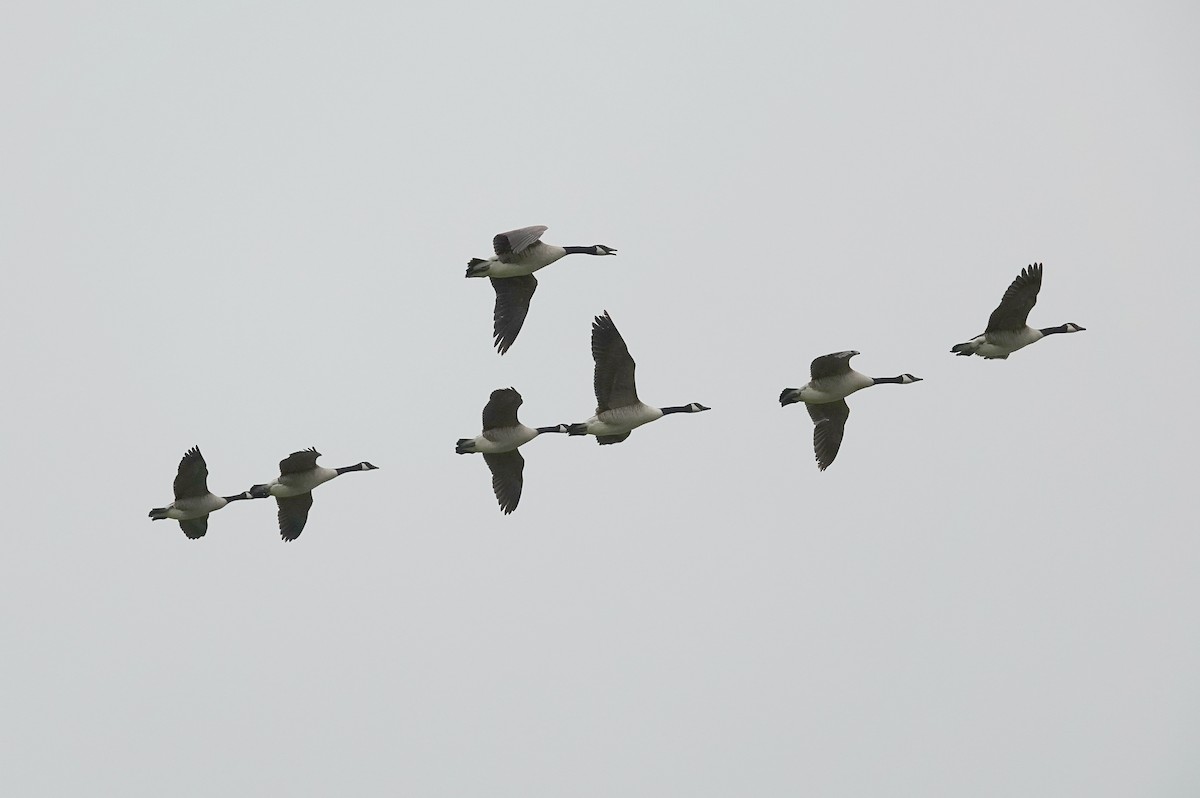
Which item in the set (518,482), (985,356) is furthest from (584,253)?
(985,356)

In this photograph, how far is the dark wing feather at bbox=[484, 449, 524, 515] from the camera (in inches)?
1630

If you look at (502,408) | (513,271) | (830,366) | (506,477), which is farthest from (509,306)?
(830,366)

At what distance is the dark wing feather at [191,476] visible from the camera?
42.0 metres

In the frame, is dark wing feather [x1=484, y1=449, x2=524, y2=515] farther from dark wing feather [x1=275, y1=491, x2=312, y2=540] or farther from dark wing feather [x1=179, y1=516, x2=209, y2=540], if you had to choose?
dark wing feather [x1=179, y1=516, x2=209, y2=540]

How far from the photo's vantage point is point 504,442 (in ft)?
133

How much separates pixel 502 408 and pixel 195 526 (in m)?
8.81

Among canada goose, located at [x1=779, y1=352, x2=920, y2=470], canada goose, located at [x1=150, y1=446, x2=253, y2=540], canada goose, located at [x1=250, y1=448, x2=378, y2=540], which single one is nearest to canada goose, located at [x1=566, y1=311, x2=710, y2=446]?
canada goose, located at [x1=779, y1=352, x2=920, y2=470]

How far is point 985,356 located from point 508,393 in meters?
9.87

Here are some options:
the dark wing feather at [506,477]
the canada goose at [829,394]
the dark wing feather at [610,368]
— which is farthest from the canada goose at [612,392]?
the canada goose at [829,394]

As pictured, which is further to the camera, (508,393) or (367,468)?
(367,468)

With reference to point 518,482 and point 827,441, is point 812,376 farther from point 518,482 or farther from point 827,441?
point 518,482

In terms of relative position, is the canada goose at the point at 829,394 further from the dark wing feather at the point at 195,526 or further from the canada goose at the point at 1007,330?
the dark wing feather at the point at 195,526

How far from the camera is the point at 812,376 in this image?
1555 inches

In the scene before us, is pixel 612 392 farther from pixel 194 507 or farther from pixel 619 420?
pixel 194 507
